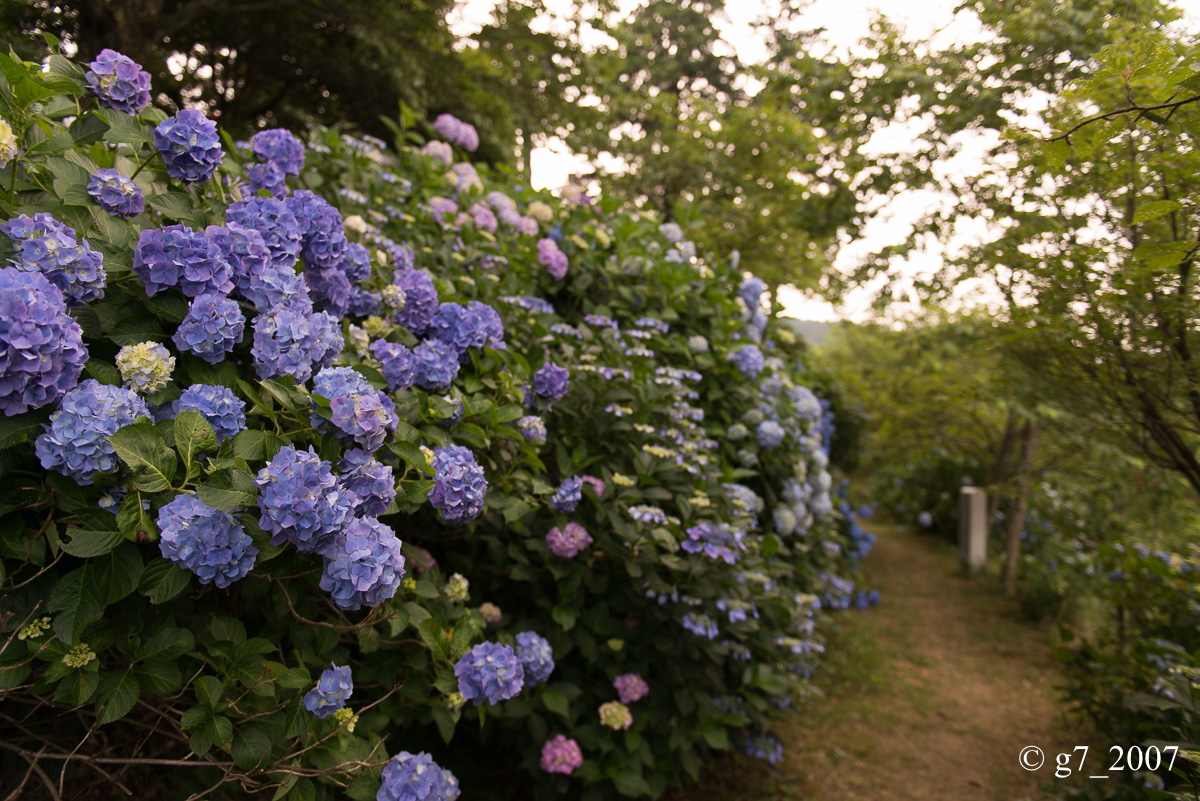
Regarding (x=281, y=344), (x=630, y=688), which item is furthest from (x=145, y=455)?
(x=630, y=688)

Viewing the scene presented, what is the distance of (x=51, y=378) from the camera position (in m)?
1.01

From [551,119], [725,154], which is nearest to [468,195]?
[551,119]

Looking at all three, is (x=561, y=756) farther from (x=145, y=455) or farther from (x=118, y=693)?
(x=145, y=455)

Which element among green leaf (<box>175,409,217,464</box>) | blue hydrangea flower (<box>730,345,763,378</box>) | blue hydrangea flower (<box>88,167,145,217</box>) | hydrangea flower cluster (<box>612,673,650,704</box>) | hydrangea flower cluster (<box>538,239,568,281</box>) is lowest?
hydrangea flower cluster (<box>612,673,650,704</box>)

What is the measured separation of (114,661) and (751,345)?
265 cm

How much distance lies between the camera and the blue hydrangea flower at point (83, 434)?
3.29ft

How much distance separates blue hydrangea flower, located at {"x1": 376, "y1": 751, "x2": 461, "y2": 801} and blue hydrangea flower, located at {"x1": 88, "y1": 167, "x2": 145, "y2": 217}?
1342mm

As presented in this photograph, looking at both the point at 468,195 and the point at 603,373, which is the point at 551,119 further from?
the point at 603,373

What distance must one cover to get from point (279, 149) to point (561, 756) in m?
2.18

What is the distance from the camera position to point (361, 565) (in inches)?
43.6

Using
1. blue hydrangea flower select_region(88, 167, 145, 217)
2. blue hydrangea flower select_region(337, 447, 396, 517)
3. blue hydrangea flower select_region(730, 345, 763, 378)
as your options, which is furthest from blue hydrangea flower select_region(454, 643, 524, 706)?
blue hydrangea flower select_region(730, 345, 763, 378)

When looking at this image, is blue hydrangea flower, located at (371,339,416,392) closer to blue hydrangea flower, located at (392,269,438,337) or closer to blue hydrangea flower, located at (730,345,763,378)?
blue hydrangea flower, located at (392,269,438,337)

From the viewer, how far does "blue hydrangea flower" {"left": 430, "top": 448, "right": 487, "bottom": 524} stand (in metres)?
1.44

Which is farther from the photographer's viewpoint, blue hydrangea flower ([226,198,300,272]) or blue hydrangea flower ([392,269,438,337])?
blue hydrangea flower ([392,269,438,337])
